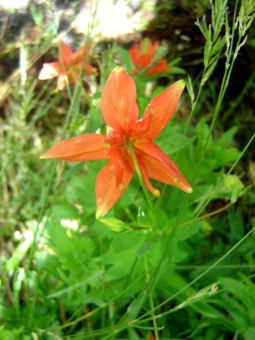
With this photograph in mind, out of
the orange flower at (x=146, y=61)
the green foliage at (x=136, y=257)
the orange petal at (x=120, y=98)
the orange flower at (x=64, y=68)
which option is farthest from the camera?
the orange flower at (x=146, y=61)

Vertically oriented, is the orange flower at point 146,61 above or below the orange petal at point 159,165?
below

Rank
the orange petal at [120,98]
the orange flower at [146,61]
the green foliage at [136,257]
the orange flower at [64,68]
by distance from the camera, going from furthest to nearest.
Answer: the orange flower at [146,61], the orange flower at [64,68], the green foliage at [136,257], the orange petal at [120,98]

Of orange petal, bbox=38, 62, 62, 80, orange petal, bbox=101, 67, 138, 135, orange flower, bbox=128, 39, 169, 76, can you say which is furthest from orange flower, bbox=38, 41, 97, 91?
orange petal, bbox=101, 67, 138, 135

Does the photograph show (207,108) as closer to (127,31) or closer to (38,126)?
(127,31)

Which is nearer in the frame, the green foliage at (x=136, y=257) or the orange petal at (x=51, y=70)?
the green foliage at (x=136, y=257)

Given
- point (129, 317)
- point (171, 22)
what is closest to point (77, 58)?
point (129, 317)

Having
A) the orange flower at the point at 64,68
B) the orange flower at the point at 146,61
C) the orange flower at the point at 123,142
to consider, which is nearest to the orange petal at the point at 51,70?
the orange flower at the point at 64,68

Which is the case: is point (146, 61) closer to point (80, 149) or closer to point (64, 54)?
point (64, 54)

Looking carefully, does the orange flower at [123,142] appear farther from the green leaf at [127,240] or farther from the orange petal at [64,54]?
the orange petal at [64,54]
